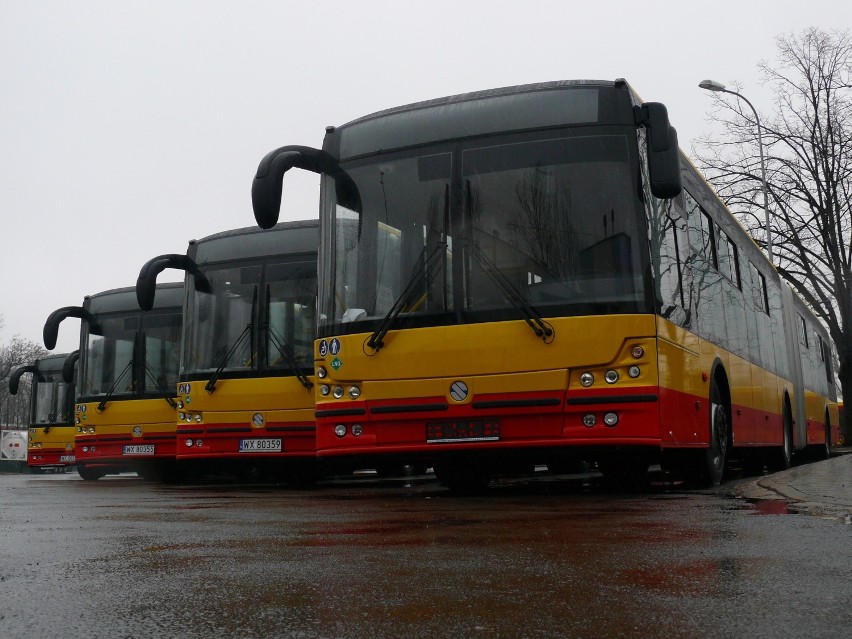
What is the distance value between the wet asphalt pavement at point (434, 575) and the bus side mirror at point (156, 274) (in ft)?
22.4

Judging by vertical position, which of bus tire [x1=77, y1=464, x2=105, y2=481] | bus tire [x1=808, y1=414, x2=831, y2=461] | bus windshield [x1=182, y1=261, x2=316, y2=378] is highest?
bus windshield [x1=182, y1=261, x2=316, y2=378]

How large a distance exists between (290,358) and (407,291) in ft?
14.4

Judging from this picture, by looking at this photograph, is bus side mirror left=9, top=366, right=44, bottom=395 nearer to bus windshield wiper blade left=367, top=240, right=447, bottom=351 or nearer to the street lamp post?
bus windshield wiper blade left=367, top=240, right=447, bottom=351

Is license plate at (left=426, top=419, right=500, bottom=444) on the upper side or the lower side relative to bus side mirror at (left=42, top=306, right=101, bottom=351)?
lower

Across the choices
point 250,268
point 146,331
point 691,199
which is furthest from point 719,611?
point 146,331

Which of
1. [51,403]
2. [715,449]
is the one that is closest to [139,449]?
[715,449]

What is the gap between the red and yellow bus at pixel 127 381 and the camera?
16.9 meters

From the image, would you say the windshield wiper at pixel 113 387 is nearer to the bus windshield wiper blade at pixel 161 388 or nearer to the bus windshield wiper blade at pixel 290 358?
the bus windshield wiper blade at pixel 161 388

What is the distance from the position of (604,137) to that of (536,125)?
0.59m

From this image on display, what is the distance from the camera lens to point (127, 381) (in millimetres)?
17469

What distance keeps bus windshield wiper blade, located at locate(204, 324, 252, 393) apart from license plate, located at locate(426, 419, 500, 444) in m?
5.13

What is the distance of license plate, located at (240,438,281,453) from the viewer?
13.1 metres

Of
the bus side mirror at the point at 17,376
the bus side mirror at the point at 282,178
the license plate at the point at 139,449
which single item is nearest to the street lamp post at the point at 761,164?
the bus side mirror at the point at 17,376

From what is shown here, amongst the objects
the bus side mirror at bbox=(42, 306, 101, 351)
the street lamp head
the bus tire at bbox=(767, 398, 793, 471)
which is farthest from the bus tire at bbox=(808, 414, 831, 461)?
the bus side mirror at bbox=(42, 306, 101, 351)
